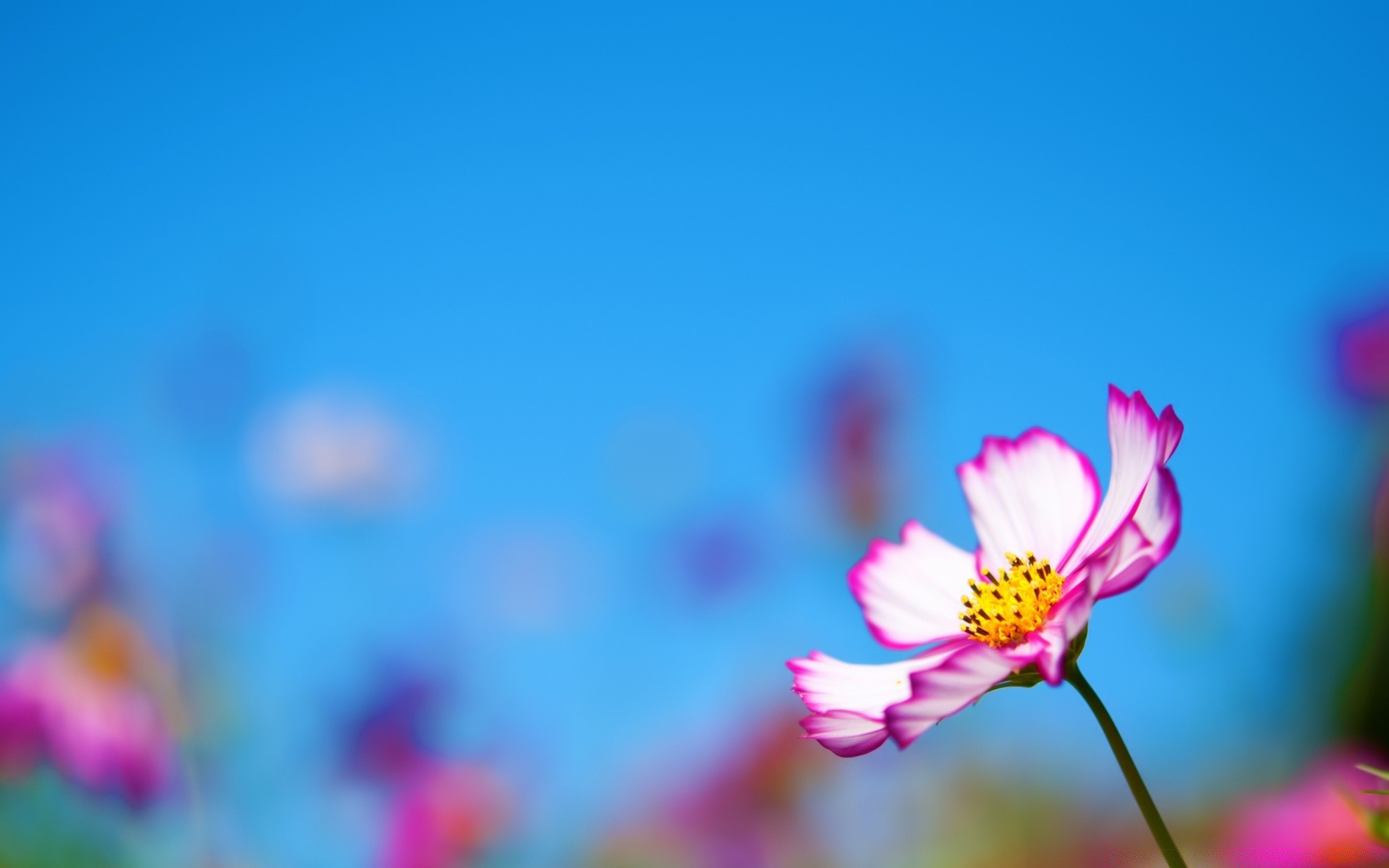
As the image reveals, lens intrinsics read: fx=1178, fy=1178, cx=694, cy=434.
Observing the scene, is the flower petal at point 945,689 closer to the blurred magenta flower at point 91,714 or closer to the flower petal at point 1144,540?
the flower petal at point 1144,540

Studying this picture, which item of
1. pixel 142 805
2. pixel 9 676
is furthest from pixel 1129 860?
pixel 9 676

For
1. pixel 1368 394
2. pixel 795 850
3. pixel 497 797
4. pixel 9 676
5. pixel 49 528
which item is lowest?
pixel 795 850

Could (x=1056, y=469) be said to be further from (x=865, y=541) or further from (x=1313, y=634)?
(x=1313, y=634)

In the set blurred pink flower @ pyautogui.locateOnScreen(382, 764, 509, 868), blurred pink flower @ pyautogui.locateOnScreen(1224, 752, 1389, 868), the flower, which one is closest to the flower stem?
the flower

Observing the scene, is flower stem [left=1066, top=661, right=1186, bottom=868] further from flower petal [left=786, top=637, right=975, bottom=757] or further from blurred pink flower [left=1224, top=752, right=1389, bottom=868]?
blurred pink flower [left=1224, top=752, right=1389, bottom=868]

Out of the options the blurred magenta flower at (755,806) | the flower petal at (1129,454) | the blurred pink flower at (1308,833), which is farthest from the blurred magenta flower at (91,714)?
the flower petal at (1129,454)
